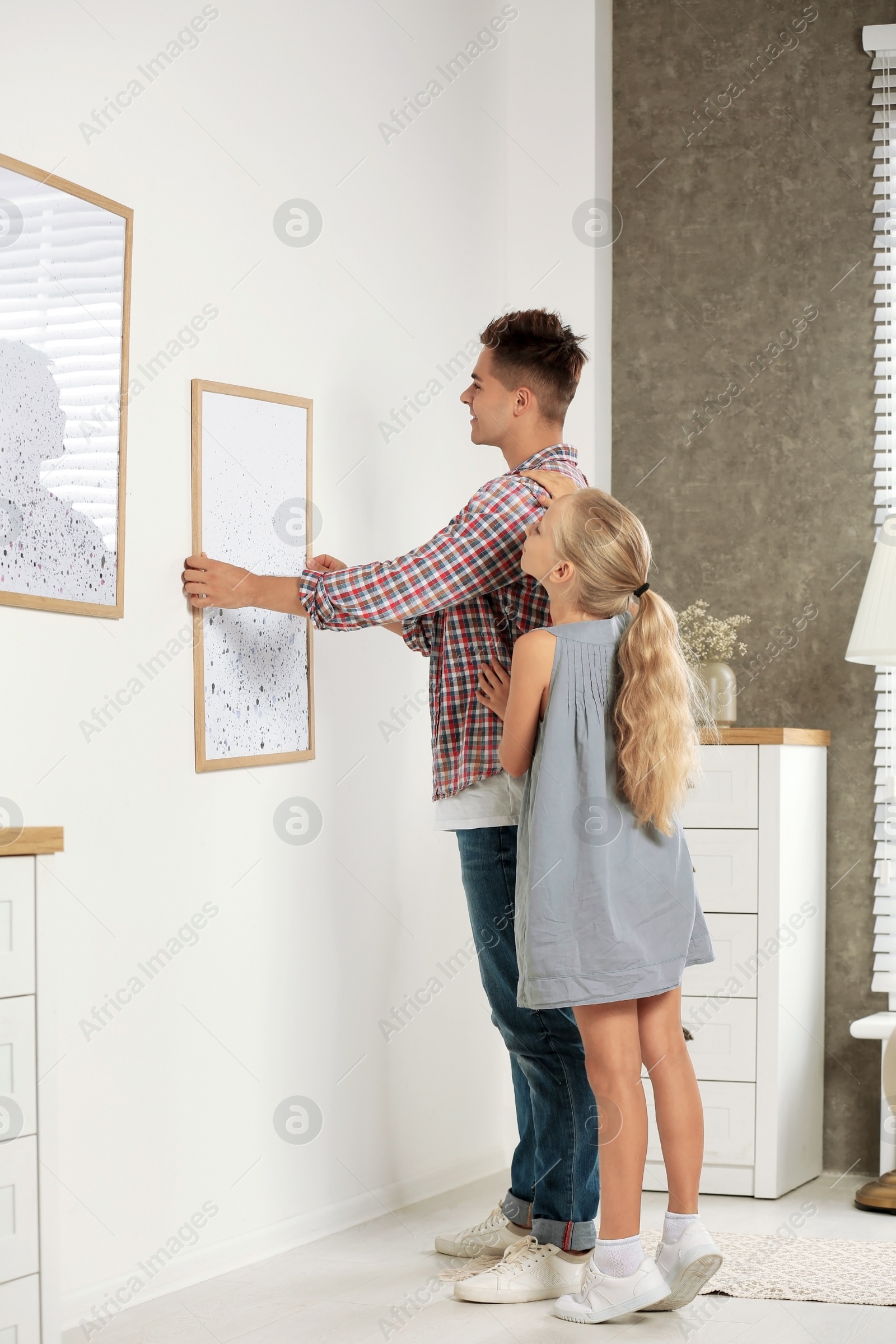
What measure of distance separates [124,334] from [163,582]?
364 mm

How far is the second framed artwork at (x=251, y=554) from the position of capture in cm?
216

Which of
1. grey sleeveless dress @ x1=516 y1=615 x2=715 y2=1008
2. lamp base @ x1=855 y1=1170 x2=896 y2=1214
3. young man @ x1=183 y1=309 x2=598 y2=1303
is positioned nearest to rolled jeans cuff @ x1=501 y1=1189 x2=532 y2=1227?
young man @ x1=183 y1=309 x2=598 y2=1303

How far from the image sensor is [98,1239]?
1896 mm

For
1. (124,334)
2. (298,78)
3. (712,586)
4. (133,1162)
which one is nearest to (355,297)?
(298,78)

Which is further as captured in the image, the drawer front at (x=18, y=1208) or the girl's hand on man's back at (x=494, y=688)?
the girl's hand on man's back at (x=494, y=688)

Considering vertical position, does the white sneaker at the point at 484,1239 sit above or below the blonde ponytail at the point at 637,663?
below

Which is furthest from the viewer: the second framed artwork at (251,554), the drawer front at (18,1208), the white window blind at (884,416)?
the white window blind at (884,416)

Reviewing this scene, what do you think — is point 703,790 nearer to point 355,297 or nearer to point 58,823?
point 355,297

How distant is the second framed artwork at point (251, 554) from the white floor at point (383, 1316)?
2.55 feet

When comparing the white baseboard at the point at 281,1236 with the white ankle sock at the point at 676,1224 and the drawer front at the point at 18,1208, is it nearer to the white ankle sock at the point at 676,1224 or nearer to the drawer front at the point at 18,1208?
the drawer front at the point at 18,1208

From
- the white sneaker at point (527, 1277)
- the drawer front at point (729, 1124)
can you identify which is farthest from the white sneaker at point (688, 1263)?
the drawer front at point (729, 1124)

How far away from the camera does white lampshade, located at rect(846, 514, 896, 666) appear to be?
2.71 m

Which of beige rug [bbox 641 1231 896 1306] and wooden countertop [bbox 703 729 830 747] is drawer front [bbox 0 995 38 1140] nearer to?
beige rug [bbox 641 1231 896 1306]

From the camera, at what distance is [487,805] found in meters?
2.08
